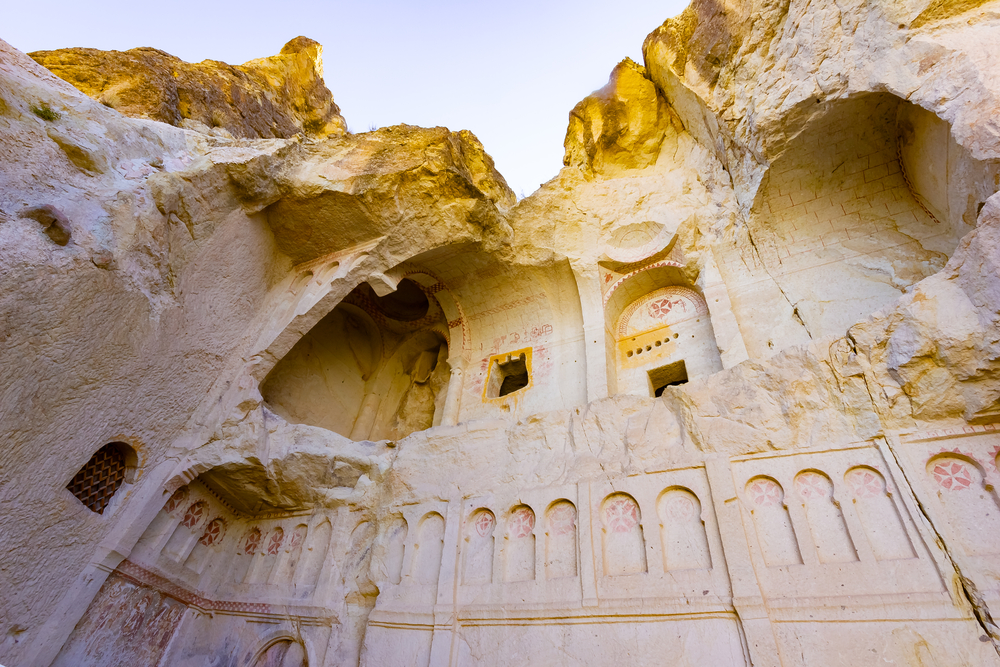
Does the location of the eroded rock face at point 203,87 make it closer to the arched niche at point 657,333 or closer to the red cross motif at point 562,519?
the arched niche at point 657,333

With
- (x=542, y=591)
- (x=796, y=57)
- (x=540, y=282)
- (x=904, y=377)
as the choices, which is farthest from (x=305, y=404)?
(x=796, y=57)

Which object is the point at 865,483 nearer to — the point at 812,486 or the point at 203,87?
the point at 812,486

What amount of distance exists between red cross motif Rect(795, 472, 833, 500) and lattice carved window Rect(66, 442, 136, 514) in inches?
310

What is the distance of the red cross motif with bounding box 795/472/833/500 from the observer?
508 cm

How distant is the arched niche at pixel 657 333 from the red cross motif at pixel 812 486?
2.65 m

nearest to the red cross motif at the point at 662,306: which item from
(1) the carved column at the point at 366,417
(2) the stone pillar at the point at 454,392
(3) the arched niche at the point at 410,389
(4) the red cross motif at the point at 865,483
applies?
(2) the stone pillar at the point at 454,392

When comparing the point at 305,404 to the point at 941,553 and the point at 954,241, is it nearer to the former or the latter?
the point at 941,553

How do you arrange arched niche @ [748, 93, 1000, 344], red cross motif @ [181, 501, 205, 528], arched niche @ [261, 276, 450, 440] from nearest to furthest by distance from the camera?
arched niche @ [748, 93, 1000, 344], red cross motif @ [181, 501, 205, 528], arched niche @ [261, 276, 450, 440]

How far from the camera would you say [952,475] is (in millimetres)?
4699

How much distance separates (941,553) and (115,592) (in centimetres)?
877

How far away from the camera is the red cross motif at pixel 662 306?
898 centimetres

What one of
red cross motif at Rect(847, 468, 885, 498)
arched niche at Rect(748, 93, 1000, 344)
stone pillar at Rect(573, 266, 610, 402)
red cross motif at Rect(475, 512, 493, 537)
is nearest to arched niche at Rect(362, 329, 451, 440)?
stone pillar at Rect(573, 266, 610, 402)

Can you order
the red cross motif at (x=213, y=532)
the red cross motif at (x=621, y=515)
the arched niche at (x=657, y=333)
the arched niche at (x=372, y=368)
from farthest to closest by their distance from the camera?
1. the arched niche at (x=372, y=368)
2. the arched niche at (x=657, y=333)
3. the red cross motif at (x=213, y=532)
4. the red cross motif at (x=621, y=515)

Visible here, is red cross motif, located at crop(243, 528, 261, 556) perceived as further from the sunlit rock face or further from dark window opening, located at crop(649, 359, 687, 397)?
dark window opening, located at crop(649, 359, 687, 397)
